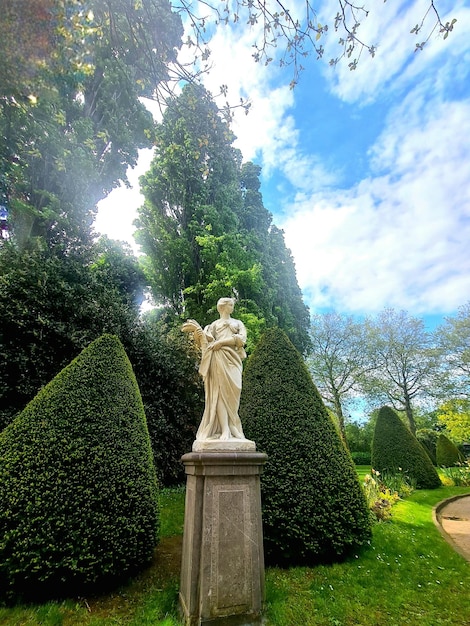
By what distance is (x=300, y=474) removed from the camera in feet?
16.0

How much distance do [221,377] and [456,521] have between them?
8427 millimetres

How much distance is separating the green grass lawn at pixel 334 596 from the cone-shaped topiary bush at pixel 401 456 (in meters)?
7.70

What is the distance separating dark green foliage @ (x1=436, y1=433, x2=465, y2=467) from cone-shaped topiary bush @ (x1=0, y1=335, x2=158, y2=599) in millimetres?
21199

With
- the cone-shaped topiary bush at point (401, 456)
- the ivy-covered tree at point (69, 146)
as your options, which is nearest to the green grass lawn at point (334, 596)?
the ivy-covered tree at point (69, 146)

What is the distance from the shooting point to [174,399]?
1016 cm

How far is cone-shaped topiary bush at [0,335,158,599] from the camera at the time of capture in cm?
342

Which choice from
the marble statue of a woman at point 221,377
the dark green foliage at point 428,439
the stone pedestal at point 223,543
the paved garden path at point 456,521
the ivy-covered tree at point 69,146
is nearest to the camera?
the stone pedestal at point 223,543

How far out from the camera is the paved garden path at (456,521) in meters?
6.35

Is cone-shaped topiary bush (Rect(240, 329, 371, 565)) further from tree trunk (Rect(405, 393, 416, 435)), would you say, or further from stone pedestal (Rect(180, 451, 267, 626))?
tree trunk (Rect(405, 393, 416, 435))

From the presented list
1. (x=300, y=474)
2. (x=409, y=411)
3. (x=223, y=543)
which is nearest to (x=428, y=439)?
(x=409, y=411)

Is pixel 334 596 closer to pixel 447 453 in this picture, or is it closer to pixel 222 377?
pixel 222 377

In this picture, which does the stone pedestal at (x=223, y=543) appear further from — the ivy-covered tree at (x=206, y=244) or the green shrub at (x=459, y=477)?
the green shrub at (x=459, y=477)

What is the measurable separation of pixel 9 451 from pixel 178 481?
7091mm

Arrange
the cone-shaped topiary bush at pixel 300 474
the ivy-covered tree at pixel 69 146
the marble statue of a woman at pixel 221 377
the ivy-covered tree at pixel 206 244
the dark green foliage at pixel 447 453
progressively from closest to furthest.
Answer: the marble statue of a woman at pixel 221 377 < the cone-shaped topiary bush at pixel 300 474 < the ivy-covered tree at pixel 69 146 < the ivy-covered tree at pixel 206 244 < the dark green foliage at pixel 447 453
